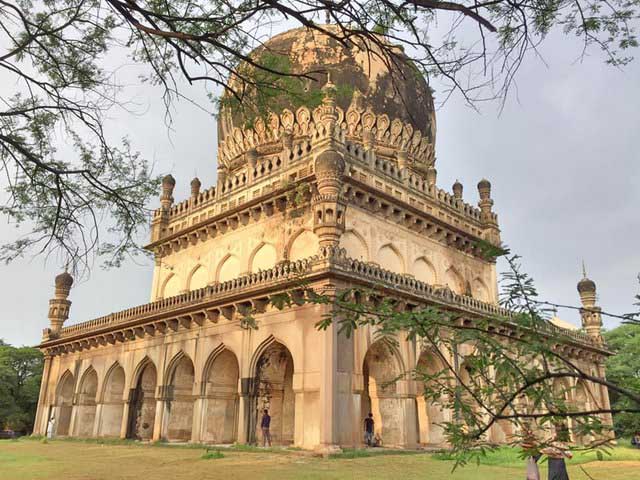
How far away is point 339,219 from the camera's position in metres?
14.1

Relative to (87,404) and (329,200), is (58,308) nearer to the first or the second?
(87,404)

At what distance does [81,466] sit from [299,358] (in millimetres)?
5389

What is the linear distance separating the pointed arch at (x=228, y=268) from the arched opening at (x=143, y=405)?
3.93m

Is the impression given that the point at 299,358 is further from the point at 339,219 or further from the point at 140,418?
the point at 140,418

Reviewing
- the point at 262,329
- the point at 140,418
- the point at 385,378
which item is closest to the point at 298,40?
the point at 262,329

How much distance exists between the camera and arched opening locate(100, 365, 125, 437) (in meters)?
20.2

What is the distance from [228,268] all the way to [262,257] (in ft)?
6.24

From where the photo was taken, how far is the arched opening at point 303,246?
1631 cm

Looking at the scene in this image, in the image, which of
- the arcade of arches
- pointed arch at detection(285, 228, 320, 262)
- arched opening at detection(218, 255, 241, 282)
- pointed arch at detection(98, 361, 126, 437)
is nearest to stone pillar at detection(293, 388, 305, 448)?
the arcade of arches

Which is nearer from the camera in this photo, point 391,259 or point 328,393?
point 328,393

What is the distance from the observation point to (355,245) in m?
16.5

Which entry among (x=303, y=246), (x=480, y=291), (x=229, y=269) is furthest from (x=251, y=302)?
(x=480, y=291)

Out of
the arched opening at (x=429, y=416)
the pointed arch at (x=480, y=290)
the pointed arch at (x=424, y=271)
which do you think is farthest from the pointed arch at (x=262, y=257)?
the pointed arch at (x=480, y=290)

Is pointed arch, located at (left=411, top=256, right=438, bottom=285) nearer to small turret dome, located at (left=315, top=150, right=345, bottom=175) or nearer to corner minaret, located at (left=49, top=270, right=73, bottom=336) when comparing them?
small turret dome, located at (left=315, top=150, right=345, bottom=175)
